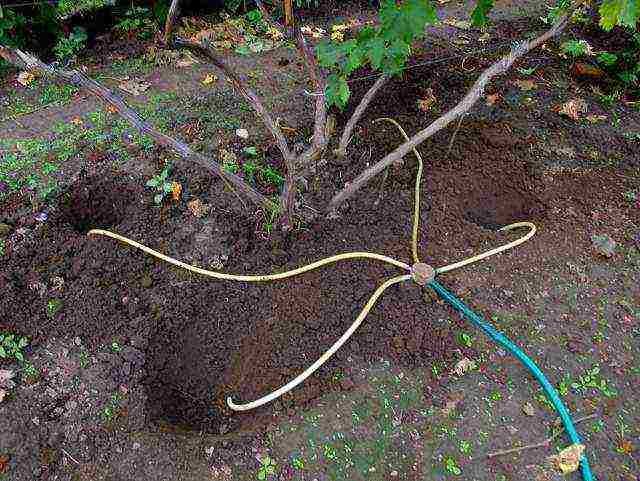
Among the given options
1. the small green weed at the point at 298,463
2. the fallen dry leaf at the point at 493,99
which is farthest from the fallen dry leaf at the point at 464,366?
the fallen dry leaf at the point at 493,99

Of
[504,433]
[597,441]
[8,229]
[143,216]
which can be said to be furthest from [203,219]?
[597,441]

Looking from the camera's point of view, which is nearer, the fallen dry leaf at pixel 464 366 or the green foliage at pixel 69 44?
the fallen dry leaf at pixel 464 366

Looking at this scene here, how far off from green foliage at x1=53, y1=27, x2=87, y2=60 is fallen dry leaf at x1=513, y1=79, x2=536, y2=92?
3567 millimetres

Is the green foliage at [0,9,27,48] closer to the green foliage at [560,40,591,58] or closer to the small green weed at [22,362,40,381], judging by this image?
the small green weed at [22,362,40,381]

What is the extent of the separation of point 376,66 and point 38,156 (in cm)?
243

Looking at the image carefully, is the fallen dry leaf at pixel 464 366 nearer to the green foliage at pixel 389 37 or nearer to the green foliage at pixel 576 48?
the green foliage at pixel 389 37

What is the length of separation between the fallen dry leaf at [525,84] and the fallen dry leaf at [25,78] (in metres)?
3.85

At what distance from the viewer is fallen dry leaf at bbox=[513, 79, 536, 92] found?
4.17 m

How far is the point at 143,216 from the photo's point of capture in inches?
124

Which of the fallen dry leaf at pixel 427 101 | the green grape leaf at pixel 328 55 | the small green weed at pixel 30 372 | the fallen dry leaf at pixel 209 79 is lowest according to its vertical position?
the small green weed at pixel 30 372

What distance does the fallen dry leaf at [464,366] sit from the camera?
2.52 metres

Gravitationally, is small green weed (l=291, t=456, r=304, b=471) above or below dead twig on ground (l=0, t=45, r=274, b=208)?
below

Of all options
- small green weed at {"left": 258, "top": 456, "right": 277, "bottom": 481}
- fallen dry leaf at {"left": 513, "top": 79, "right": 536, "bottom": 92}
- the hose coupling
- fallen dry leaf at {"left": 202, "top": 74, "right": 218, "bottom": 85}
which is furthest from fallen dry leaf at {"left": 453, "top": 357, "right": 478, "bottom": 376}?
fallen dry leaf at {"left": 202, "top": 74, "right": 218, "bottom": 85}

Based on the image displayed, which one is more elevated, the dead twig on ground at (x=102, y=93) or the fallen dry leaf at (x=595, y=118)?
the dead twig on ground at (x=102, y=93)
